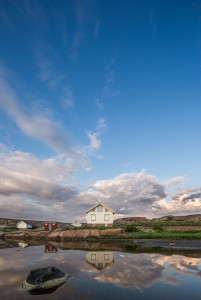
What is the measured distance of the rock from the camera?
46.4 ft

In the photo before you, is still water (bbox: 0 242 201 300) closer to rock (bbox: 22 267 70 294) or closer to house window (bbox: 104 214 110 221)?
rock (bbox: 22 267 70 294)

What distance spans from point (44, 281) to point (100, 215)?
178ft

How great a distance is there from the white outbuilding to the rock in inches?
2052

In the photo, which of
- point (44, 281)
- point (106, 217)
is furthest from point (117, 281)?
point (106, 217)

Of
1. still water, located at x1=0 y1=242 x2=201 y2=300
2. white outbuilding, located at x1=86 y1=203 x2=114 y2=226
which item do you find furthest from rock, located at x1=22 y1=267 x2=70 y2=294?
white outbuilding, located at x1=86 y1=203 x2=114 y2=226

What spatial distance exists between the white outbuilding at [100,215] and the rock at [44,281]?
5212 cm

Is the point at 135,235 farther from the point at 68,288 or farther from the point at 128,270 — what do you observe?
the point at 68,288

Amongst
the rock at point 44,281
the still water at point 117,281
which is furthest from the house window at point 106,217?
the rock at point 44,281

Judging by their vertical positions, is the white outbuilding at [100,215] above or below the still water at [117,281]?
above

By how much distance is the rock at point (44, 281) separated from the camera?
1414 cm

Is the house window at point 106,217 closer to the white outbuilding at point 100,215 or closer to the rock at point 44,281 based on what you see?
the white outbuilding at point 100,215

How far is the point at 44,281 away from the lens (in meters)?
14.7

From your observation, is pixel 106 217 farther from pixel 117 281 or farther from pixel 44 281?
pixel 44 281

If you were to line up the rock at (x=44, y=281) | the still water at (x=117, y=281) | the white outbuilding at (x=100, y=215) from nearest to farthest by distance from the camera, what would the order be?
1. the still water at (x=117, y=281)
2. the rock at (x=44, y=281)
3. the white outbuilding at (x=100, y=215)
